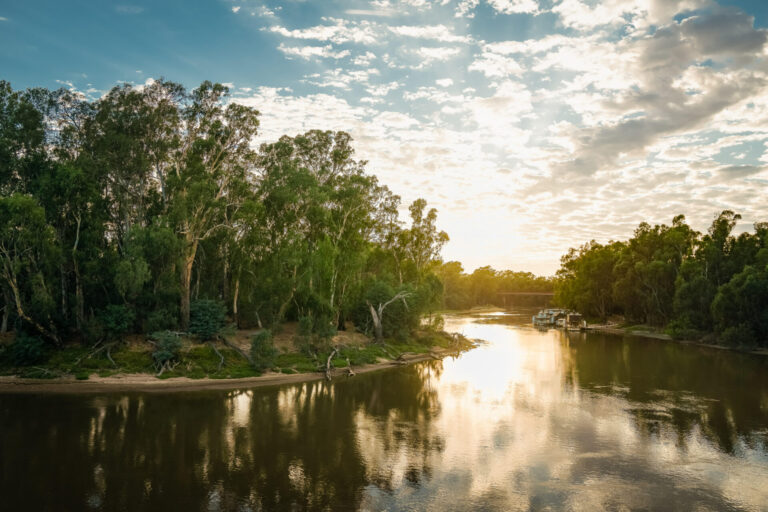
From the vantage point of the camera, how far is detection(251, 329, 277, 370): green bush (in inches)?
1560

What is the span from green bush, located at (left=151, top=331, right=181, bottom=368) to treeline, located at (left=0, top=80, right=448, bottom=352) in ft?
6.94

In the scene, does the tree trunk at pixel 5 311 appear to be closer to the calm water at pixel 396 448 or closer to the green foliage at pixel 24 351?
the green foliage at pixel 24 351

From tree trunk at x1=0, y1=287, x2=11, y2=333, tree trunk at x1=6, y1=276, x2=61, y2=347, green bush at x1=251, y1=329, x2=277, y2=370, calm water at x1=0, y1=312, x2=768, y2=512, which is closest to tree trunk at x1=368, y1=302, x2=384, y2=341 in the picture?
calm water at x1=0, y1=312, x2=768, y2=512

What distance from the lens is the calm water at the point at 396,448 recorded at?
17.6 metres

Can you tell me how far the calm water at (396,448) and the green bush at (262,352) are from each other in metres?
3.78

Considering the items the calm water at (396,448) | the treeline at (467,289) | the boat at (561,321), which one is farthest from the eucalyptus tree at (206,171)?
the treeline at (467,289)

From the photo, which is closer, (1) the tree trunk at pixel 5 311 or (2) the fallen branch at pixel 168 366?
(1) the tree trunk at pixel 5 311

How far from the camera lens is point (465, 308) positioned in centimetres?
16550

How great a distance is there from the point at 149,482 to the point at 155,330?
22.3 metres

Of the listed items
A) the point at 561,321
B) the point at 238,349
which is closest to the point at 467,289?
the point at 561,321

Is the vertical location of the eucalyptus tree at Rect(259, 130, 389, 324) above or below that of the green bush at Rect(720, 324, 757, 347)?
above

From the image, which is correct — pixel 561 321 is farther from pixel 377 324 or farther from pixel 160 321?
pixel 160 321

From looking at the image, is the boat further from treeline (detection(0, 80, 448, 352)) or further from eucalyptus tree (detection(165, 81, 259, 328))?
eucalyptus tree (detection(165, 81, 259, 328))

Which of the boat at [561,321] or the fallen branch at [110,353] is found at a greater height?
the fallen branch at [110,353]
